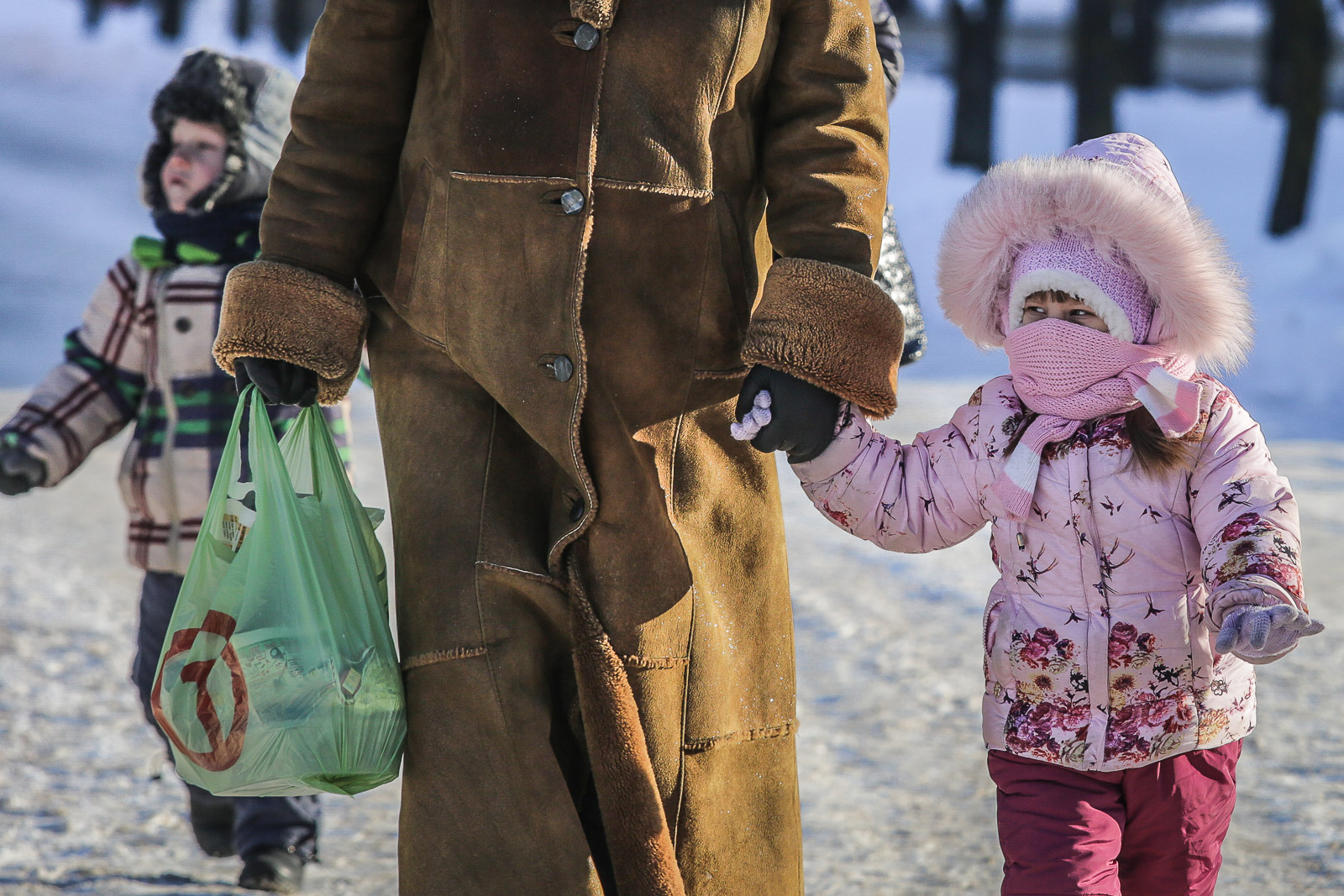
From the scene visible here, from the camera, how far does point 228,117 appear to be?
3.21 metres

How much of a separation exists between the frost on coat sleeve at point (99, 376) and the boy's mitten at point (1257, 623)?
2291 mm

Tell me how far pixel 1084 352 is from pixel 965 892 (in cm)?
136

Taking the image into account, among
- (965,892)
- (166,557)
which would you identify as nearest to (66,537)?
(166,557)

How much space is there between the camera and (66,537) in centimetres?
597

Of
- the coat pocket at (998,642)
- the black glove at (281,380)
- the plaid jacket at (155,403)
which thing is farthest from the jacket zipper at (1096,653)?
the plaid jacket at (155,403)

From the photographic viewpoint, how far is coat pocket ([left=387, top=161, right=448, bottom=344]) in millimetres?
2092

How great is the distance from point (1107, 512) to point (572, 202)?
0.86 metres

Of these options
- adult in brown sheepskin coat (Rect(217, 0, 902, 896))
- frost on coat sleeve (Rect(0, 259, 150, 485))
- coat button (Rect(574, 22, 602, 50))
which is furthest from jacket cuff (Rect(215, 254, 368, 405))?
frost on coat sleeve (Rect(0, 259, 150, 485))

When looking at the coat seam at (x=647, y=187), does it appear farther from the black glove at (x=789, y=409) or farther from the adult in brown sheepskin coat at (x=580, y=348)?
the black glove at (x=789, y=409)

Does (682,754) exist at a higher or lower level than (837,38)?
lower

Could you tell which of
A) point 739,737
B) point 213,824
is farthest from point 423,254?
point 213,824

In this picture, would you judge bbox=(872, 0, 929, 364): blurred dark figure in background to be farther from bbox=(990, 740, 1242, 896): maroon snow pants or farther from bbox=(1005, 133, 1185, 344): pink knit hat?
bbox=(990, 740, 1242, 896): maroon snow pants

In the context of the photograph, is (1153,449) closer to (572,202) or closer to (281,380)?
(572,202)

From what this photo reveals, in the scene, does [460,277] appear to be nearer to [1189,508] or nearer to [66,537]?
[1189,508]
